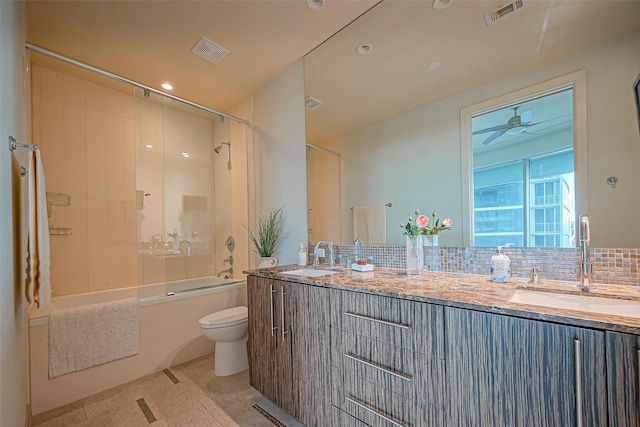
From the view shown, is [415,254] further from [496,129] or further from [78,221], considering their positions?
[78,221]

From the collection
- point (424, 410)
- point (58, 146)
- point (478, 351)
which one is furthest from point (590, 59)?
point (58, 146)

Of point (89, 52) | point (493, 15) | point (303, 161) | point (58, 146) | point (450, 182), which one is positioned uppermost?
point (89, 52)

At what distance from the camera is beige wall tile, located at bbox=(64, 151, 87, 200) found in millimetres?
2590

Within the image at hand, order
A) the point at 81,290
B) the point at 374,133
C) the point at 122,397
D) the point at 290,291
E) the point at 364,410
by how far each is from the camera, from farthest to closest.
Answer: the point at 81,290
the point at 374,133
the point at 122,397
the point at 290,291
the point at 364,410

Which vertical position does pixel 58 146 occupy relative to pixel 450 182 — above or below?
above

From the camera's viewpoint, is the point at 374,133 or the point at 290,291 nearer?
the point at 290,291

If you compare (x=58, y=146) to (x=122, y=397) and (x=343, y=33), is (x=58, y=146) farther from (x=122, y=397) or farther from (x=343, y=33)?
(x=343, y=33)

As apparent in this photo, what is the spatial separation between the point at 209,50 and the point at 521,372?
2830mm

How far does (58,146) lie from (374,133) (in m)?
2.95

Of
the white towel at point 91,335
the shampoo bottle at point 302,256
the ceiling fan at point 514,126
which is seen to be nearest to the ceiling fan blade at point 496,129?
the ceiling fan at point 514,126

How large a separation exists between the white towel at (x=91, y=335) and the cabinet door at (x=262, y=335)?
105 centimetres

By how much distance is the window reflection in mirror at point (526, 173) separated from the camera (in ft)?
4.30

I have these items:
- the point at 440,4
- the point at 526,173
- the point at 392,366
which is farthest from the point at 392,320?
the point at 440,4

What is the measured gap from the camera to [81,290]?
8.57 feet
